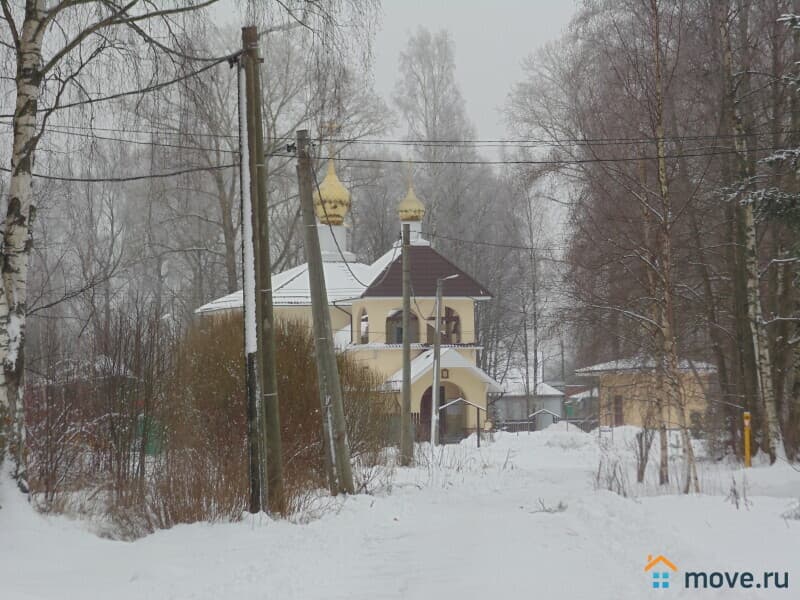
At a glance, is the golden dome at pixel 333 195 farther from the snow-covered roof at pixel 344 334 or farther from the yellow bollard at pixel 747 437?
the yellow bollard at pixel 747 437

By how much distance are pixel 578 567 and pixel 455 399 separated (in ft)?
111

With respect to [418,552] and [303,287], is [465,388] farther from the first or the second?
[418,552]

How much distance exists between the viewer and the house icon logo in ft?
25.1

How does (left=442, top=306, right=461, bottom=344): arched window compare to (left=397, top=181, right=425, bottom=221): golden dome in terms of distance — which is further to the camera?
(left=442, top=306, right=461, bottom=344): arched window

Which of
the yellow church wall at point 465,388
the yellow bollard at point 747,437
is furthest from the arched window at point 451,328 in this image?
→ the yellow bollard at point 747,437

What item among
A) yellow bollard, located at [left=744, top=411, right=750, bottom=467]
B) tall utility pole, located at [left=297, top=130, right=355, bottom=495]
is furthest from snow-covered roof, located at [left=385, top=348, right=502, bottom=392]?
tall utility pole, located at [left=297, top=130, right=355, bottom=495]

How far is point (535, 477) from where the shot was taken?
846 inches

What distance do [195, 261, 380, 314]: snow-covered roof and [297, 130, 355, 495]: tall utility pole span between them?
76.4ft

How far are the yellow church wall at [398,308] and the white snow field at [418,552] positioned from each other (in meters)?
26.7

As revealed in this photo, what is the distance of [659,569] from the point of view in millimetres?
8250

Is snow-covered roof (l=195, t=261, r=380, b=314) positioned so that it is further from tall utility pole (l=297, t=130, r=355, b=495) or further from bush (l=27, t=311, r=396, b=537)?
tall utility pole (l=297, t=130, r=355, b=495)

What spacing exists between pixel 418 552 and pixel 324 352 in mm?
5294

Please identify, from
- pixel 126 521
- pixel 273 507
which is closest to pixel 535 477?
pixel 273 507

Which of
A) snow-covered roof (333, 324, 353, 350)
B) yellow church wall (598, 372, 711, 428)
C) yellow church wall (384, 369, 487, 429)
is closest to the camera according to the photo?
yellow church wall (598, 372, 711, 428)
